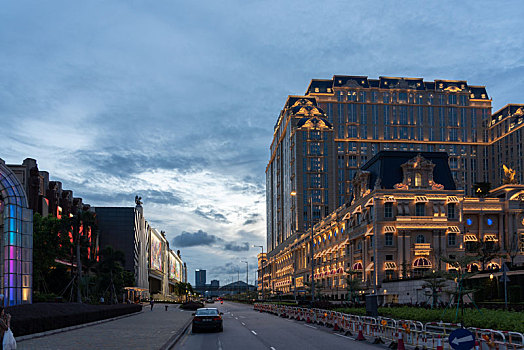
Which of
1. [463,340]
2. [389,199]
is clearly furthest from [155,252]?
[463,340]

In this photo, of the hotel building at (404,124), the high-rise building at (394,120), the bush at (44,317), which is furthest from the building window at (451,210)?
the high-rise building at (394,120)

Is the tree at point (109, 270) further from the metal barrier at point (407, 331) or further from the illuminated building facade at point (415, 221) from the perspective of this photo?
the metal barrier at point (407, 331)

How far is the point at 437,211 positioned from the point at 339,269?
18.7m

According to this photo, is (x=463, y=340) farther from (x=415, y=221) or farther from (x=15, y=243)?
(x=415, y=221)

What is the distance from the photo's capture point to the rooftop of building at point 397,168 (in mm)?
72062

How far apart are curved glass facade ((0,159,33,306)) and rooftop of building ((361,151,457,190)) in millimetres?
44153

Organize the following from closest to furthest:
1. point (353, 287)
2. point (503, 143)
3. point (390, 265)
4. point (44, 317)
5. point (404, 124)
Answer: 1. point (44, 317)
2. point (353, 287)
3. point (390, 265)
4. point (503, 143)
5. point (404, 124)

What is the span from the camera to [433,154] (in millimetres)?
75938

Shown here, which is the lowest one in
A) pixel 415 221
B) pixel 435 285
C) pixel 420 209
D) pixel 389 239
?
pixel 435 285

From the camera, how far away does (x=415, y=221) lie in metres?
69.4

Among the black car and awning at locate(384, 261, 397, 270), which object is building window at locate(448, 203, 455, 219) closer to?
awning at locate(384, 261, 397, 270)

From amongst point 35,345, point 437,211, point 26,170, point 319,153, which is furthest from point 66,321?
point 319,153

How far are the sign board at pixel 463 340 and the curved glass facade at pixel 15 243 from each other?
36.5m

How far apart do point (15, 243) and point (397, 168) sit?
158 ft
